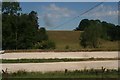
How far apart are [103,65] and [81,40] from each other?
36.8 m

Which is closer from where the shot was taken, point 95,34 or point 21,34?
point 21,34

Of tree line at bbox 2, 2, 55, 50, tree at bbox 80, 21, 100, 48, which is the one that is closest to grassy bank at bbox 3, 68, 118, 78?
tree line at bbox 2, 2, 55, 50

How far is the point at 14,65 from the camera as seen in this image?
58.4 ft

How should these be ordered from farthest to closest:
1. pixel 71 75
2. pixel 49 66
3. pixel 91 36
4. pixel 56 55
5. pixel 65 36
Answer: pixel 65 36 < pixel 91 36 < pixel 56 55 < pixel 49 66 < pixel 71 75

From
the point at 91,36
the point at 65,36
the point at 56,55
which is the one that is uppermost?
the point at 65,36

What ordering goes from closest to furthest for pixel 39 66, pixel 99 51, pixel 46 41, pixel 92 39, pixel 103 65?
pixel 39 66 → pixel 103 65 → pixel 99 51 → pixel 46 41 → pixel 92 39

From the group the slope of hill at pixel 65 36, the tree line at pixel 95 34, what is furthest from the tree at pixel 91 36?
the slope of hill at pixel 65 36

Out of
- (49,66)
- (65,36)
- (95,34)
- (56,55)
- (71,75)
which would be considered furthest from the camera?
(65,36)

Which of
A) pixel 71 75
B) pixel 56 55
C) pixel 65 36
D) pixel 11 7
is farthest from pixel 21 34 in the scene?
pixel 71 75

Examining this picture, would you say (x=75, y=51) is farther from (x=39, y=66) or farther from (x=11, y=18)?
(x=11, y=18)

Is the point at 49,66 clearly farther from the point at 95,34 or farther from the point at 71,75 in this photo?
the point at 95,34

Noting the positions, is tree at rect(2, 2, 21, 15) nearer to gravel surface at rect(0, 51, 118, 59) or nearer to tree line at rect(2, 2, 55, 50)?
tree line at rect(2, 2, 55, 50)

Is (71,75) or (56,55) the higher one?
(56,55)

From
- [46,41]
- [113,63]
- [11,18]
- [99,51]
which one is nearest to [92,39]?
Answer: [46,41]
